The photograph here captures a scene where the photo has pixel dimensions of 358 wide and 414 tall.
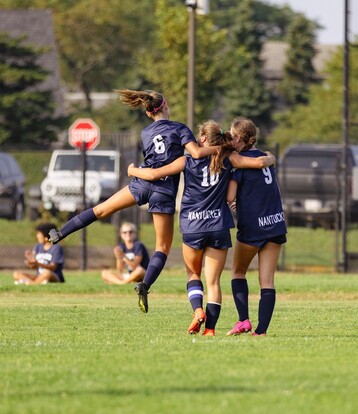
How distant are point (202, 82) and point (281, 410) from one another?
40.2 m

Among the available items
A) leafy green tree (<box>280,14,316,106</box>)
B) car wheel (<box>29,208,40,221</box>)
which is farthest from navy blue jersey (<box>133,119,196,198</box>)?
leafy green tree (<box>280,14,316,106</box>)

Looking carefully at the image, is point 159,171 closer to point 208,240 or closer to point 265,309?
point 208,240

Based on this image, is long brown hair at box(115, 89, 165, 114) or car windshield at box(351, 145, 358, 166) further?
car windshield at box(351, 145, 358, 166)

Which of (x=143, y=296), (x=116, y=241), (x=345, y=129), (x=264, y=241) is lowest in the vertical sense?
(x=116, y=241)

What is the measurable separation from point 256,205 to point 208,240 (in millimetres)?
512

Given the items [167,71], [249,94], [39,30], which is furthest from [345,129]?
[249,94]

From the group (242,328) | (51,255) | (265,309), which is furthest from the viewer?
(51,255)

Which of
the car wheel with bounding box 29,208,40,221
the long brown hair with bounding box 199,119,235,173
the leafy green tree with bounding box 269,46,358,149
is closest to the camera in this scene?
the long brown hair with bounding box 199,119,235,173

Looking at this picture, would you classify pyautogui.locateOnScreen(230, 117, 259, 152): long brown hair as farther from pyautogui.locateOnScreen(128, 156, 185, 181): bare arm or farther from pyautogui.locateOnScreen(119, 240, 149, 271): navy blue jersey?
pyautogui.locateOnScreen(119, 240, 149, 271): navy blue jersey

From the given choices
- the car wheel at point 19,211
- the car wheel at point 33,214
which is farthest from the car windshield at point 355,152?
the car wheel at point 19,211

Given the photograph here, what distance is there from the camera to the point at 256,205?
36.3ft

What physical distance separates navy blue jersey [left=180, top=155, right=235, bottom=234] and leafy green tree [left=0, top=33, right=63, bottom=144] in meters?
34.5

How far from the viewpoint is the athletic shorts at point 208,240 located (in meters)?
11.1

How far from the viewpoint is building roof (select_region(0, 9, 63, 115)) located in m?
64.8
